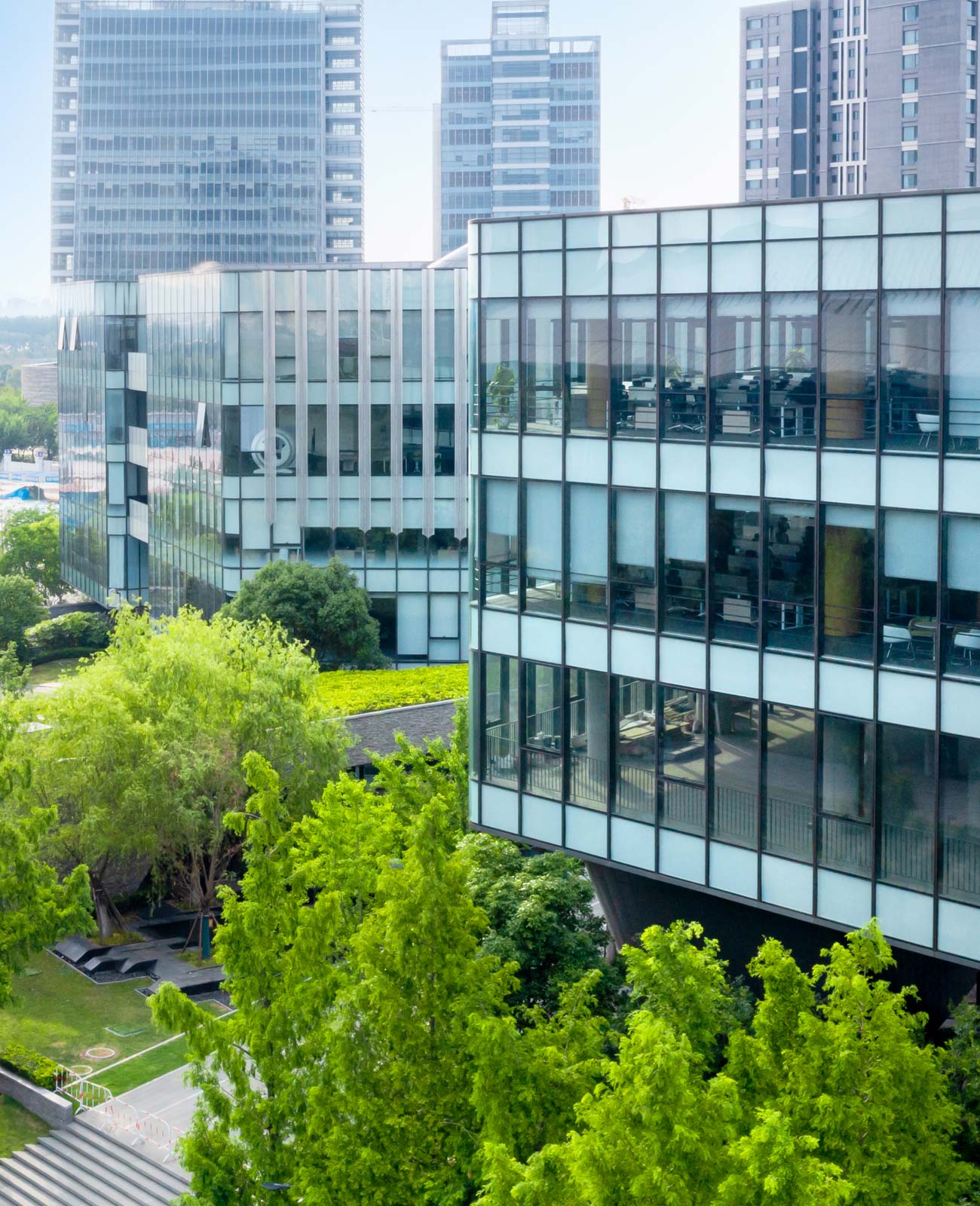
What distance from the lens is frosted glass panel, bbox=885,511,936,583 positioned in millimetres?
26938

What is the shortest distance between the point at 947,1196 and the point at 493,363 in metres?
17.9

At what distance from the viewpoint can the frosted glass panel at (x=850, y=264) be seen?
1077 inches

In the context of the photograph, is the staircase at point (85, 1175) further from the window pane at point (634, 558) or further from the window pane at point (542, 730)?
the window pane at point (634, 558)

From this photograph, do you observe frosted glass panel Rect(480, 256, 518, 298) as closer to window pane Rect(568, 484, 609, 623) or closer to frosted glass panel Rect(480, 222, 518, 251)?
frosted glass panel Rect(480, 222, 518, 251)

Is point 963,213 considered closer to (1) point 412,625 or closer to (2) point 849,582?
(2) point 849,582

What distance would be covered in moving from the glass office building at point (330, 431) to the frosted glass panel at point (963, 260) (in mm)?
44711

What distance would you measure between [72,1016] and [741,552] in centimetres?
2550

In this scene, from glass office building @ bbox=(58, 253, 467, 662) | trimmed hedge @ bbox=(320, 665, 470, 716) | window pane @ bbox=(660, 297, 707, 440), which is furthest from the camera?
glass office building @ bbox=(58, 253, 467, 662)

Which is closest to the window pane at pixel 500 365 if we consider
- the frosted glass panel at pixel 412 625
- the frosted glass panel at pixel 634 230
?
the frosted glass panel at pixel 634 230

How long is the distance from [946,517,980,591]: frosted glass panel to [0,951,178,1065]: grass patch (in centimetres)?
2453

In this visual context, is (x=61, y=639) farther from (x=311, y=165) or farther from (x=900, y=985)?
(x=311, y=165)

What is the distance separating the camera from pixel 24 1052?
4138 cm

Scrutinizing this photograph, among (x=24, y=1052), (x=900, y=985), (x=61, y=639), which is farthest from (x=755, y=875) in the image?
(x=61, y=639)

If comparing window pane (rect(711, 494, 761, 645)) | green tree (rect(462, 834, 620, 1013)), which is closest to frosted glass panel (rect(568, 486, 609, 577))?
window pane (rect(711, 494, 761, 645))
